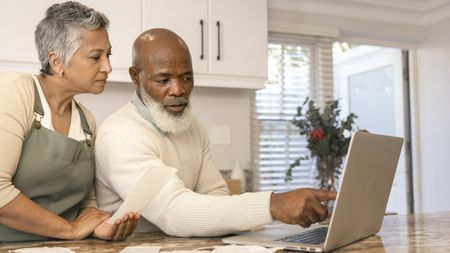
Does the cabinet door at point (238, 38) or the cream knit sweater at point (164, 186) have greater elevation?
the cabinet door at point (238, 38)

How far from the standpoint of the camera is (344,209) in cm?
103

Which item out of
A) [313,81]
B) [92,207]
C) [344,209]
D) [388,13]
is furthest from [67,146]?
[388,13]

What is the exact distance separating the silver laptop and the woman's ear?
0.65m

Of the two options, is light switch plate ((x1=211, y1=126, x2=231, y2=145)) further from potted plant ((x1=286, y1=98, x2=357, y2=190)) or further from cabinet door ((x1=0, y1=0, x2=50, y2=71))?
cabinet door ((x1=0, y1=0, x2=50, y2=71))

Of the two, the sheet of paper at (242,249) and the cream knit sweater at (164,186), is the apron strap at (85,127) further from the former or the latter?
the sheet of paper at (242,249)

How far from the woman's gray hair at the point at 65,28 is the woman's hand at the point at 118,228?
46 cm

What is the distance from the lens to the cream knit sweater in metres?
1.19

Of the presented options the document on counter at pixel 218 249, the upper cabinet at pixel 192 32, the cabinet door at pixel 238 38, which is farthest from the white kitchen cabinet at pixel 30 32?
the document on counter at pixel 218 249

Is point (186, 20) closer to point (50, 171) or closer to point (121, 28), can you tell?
point (121, 28)

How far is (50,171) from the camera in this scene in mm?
1295

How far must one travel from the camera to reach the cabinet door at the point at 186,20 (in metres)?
2.83

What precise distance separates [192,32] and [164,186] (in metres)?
1.82

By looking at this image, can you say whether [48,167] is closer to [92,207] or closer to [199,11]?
[92,207]

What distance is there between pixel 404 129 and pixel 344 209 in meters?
3.47
